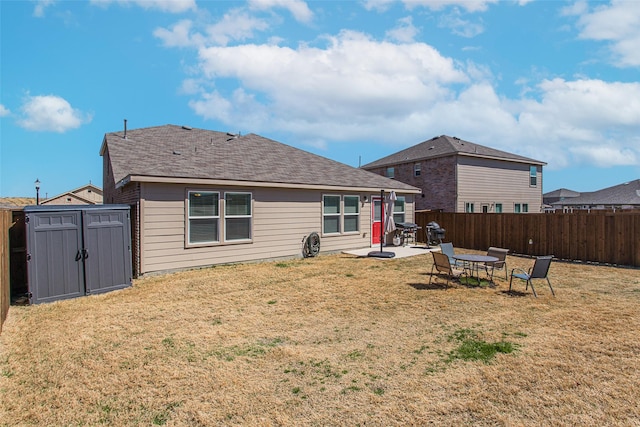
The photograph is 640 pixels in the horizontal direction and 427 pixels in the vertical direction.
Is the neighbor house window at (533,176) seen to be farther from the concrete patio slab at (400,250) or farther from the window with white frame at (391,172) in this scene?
the concrete patio slab at (400,250)

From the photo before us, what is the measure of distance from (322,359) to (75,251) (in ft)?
20.4

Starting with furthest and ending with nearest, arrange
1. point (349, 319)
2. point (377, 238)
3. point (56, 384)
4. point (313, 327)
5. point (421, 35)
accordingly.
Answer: point (377, 238) → point (421, 35) → point (349, 319) → point (313, 327) → point (56, 384)

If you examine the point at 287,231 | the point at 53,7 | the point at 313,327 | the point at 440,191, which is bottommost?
the point at 313,327

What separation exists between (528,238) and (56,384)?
15.4 m

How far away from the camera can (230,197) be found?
11.0 metres

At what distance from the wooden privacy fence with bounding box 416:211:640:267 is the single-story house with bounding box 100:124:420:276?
2899 mm

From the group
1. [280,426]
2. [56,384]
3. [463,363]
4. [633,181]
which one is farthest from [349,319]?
[633,181]

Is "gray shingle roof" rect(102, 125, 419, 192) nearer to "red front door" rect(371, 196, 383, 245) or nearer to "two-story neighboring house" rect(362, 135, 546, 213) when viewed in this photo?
"red front door" rect(371, 196, 383, 245)

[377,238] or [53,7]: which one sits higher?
[53,7]

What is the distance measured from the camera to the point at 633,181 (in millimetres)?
40062

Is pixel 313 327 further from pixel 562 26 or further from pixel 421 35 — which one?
pixel 562 26

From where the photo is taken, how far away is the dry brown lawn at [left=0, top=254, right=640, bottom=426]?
3.22 m

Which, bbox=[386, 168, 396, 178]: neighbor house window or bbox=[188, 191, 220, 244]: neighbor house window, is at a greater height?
bbox=[386, 168, 396, 178]: neighbor house window

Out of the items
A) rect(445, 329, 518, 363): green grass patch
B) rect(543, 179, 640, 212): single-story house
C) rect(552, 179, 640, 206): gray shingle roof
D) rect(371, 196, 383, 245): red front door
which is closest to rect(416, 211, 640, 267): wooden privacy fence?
rect(371, 196, 383, 245): red front door
